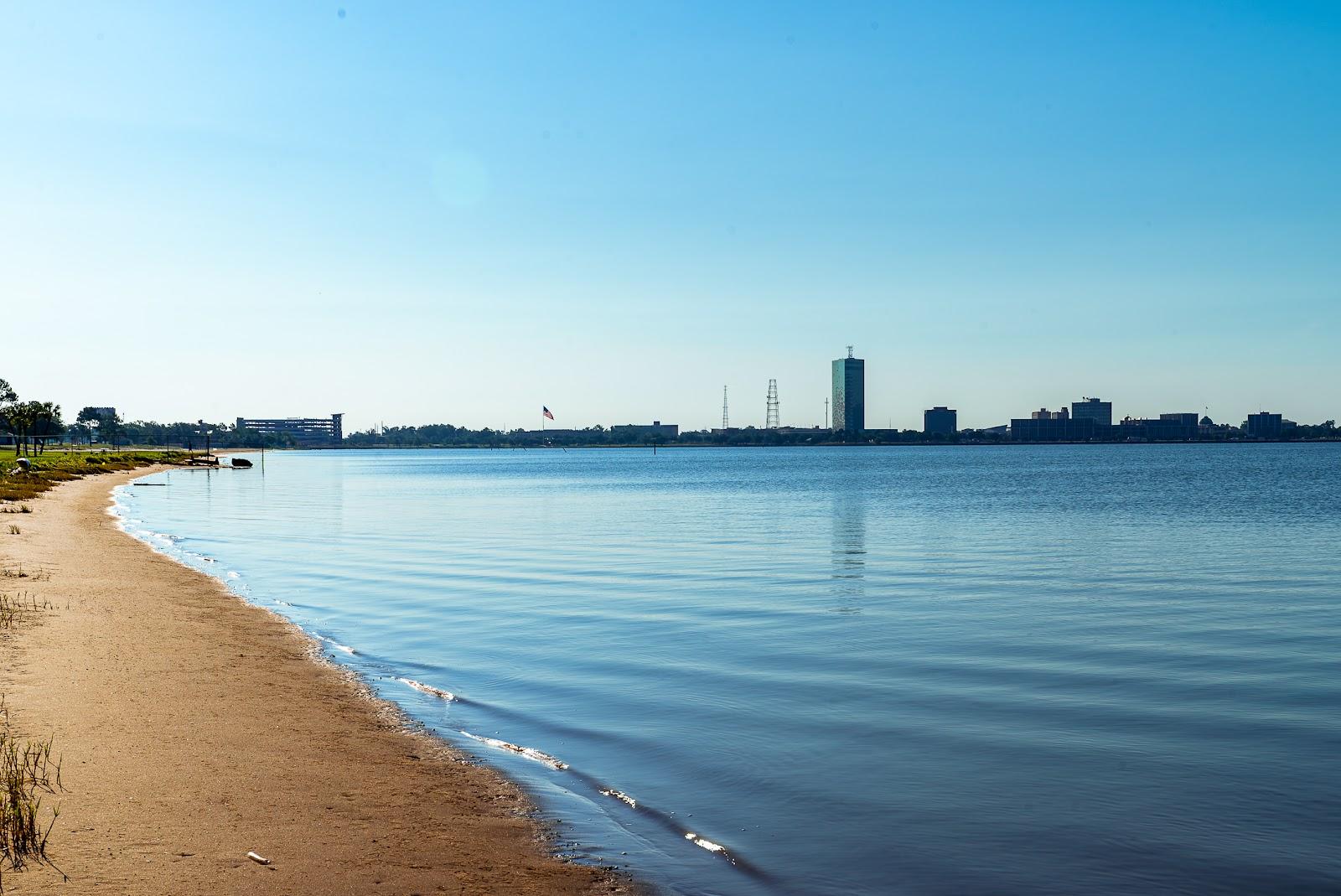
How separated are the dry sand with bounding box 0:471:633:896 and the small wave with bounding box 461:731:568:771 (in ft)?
2.49

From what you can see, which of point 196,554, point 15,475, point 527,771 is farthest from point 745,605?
point 15,475

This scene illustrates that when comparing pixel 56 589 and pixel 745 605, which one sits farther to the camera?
pixel 745 605

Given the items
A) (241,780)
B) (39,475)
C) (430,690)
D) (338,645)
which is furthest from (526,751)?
(39,475)

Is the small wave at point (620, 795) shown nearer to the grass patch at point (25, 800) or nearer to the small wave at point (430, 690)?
the small wave at point (430, 690)

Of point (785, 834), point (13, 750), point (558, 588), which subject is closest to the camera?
point (13, 750)

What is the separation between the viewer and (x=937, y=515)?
58.2m

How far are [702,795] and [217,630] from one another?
1284 cm

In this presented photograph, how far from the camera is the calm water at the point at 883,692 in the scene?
33.1ft

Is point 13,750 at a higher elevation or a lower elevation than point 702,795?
higher

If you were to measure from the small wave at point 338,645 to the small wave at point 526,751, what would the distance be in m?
6.69

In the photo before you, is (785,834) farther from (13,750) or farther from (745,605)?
(745,605)

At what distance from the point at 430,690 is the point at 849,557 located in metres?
23.3

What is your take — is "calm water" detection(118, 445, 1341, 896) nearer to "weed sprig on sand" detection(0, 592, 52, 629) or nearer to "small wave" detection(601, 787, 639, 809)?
"small wave" detection(601, 787, 639, 809)

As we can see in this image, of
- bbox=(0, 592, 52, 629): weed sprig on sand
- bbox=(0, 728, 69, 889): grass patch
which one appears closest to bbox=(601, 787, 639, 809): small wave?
bbox=(0, 728, 69, 889): grass patch
